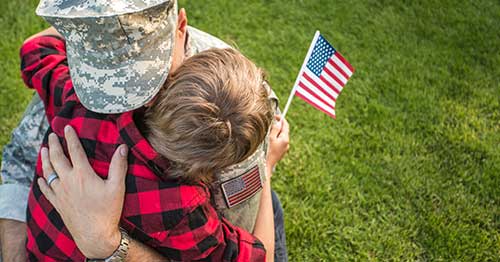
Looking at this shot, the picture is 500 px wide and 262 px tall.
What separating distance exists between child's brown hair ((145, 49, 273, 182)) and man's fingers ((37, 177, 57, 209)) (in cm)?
50

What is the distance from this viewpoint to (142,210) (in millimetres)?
1893

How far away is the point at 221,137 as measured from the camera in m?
1.75

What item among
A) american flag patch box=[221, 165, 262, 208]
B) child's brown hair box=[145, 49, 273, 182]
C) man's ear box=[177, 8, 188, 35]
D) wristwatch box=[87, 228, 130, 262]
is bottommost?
wristwatch box=[87, 228, 130, 262]

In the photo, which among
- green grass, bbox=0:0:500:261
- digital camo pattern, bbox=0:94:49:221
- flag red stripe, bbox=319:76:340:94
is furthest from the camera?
green grass, bbox=0:0:500:261

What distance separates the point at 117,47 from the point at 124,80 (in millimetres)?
119

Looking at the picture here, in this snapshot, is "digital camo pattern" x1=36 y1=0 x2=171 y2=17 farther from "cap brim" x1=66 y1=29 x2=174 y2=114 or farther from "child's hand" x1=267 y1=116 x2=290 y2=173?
"child's hand" x1=267 y1=116 x2=290 y2=173

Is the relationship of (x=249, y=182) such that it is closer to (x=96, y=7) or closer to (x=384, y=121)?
(x=96, y=7)

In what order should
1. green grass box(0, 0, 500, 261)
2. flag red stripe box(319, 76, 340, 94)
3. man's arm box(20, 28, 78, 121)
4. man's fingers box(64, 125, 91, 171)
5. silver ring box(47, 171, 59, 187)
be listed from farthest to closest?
green grass box(0, 0, 500, 261), flag red stripe box(319, 76, 340, 94), man's arm box(20, 28, 78, 121), silver ring box(47, 171, 59, 187), man's fingers box(64, 125, 91, 171)

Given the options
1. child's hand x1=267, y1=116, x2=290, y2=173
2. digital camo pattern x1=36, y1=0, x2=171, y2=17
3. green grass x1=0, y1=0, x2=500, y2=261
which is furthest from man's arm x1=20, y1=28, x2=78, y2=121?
green grass x1=0, y1=0, x2=500, y2=261

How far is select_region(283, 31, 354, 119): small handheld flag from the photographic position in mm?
2561

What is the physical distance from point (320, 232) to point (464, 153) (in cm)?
124

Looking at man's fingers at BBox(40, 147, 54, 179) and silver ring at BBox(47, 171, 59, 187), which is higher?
man's fingers at BBox(40, 147, 54, 179)

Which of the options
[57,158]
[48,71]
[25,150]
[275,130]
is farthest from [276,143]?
[25,150]

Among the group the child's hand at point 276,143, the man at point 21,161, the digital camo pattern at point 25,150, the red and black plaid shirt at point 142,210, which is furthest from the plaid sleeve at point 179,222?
the digital camo pattern at point 25,150
